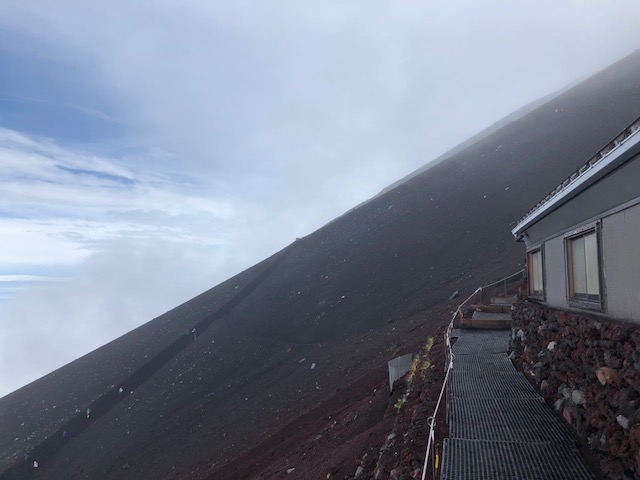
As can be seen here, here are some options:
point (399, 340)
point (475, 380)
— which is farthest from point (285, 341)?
point (475, 380)

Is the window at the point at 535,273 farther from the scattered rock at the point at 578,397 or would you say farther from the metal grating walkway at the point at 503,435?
the scattered rock at the point at 578,397

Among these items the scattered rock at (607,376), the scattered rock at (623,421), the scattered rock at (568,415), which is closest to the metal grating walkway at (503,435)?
the scattered rock at (568,415)

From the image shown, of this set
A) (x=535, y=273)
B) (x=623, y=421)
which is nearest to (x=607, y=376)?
(x=623, y=421)

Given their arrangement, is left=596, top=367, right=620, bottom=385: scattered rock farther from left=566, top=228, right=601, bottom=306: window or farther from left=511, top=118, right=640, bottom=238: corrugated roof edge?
left=511, top=118, right=640, bottom=238: corrugated roof edge

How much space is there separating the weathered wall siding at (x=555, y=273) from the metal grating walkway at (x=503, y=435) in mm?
1374

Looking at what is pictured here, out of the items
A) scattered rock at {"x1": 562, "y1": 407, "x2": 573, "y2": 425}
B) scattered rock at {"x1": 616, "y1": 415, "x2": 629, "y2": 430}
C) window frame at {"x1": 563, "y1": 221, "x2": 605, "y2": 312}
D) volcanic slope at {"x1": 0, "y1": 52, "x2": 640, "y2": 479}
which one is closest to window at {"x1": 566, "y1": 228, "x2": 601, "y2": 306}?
window frame at {"x1": 563, "y1": 221, "x2": 605, "y2": 312}

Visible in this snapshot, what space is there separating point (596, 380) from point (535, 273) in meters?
5.45

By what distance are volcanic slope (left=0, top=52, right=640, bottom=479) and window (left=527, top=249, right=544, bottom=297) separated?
4.56 metres

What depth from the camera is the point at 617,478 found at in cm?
411

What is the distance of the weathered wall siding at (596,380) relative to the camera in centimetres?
420

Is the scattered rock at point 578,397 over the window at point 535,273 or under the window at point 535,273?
under

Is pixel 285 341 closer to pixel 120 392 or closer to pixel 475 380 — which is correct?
pixel 120 392

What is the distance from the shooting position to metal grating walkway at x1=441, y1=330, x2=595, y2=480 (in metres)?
4.58

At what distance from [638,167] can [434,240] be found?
31117 millimetres
